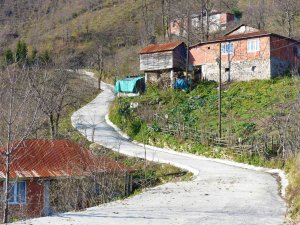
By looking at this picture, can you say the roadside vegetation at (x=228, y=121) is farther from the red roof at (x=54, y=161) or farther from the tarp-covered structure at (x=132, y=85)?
the red roof at (x=54, y=161)

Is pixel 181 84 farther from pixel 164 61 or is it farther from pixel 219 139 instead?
pixel 219 139

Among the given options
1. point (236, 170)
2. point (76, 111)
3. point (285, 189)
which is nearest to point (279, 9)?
point (76, 111)

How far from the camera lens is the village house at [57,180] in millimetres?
18938

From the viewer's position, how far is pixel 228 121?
1233 inches

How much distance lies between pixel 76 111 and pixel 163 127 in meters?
15.9

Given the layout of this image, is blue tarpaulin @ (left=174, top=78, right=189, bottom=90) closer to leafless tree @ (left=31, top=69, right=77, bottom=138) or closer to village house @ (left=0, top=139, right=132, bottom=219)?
leafless tree @ (left=31, top=69, right=77, bottom=138)

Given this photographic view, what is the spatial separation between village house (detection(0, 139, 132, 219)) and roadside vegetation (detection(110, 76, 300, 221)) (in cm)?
660

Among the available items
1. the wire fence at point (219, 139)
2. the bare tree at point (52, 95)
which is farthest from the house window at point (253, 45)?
the bare tree at point (52, 95)

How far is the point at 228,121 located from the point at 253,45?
10855mm

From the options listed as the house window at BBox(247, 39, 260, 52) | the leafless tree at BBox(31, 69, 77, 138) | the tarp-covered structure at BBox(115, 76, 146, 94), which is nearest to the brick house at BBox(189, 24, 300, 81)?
the house window at BBox(247, 39, 260, 52)

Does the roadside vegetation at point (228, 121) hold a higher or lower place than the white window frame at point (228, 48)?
lower

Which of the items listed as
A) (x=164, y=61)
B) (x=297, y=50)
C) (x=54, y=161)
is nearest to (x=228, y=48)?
(x=297, y=50)

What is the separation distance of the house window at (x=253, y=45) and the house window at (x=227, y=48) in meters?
1.48

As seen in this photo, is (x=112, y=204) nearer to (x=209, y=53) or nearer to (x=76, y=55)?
(x=209, y=53)
